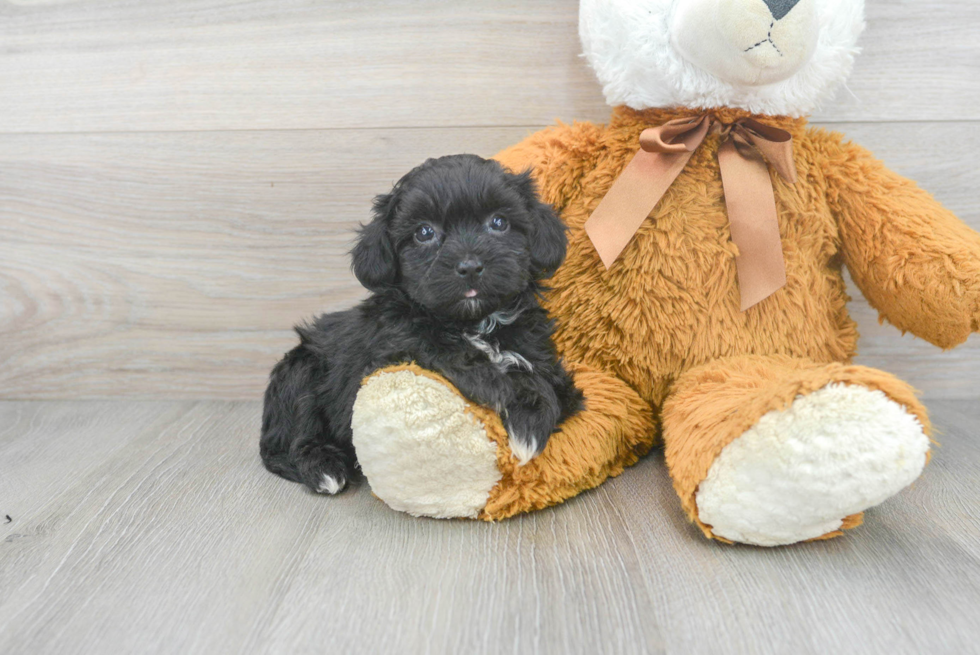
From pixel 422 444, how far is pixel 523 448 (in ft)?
0.58

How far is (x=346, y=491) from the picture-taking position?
1433 millimetres

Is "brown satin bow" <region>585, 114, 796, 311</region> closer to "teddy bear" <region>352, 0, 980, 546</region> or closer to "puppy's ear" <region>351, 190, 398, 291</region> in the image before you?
"teddy bear" <region>352, 0, 980, 546</region>

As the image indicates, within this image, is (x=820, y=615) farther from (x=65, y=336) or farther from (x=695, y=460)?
(x=65, y=336)

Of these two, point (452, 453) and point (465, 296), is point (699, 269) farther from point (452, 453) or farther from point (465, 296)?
point (452, 453)

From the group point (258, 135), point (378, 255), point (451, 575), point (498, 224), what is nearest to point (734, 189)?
point (498, 224)

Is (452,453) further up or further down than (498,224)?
further down

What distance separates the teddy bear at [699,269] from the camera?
45.8 inches

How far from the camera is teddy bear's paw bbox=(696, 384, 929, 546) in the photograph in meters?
1.01

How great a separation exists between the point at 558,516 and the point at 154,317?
133 cm

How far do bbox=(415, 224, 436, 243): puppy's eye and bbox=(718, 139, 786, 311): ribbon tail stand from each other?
0.61 meters

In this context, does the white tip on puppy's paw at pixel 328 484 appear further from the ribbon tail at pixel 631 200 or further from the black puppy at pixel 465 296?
the ribbon tail at pixel 631 200

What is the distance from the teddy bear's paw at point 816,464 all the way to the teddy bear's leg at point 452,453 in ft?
0.94

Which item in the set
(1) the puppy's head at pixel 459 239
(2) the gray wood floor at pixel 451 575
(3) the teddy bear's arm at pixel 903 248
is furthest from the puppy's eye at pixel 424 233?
(3) the teddy bear's arm at pixel 903 248

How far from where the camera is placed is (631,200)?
1394 millimetres
